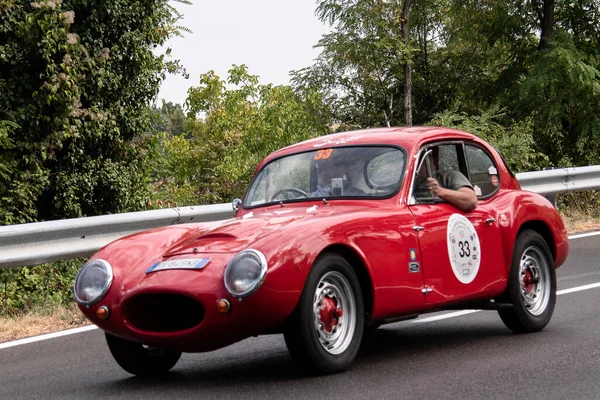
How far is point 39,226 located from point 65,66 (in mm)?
7824

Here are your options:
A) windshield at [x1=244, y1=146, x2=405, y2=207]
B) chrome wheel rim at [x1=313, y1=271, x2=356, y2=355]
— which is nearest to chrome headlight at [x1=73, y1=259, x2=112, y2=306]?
chrome wheel rim at [x1=313, y1=271, x2=356, y2=355]

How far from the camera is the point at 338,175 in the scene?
7.02 meters

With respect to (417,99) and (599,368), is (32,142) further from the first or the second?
(417,99)

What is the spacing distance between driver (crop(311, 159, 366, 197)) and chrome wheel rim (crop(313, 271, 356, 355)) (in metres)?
1.13

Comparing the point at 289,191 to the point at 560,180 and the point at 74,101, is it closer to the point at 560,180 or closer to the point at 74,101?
the point at 560,180

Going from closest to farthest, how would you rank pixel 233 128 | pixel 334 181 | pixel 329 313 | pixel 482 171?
1. pixel 329 313
2. pixel 334 181
3. pixel 482 171
4. pixel 233 128

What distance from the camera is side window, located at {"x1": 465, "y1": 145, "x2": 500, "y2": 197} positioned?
7.63 meters

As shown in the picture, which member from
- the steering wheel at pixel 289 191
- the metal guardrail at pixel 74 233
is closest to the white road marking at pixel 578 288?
the steering wheel at pixel 289 191

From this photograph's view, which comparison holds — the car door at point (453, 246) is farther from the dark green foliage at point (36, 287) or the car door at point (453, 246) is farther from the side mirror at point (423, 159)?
the dark green foliage at point (36, 287)

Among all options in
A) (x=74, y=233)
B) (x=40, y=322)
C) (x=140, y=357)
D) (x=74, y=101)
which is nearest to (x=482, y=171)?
(x=140, y=357)

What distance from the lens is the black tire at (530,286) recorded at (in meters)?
7.35

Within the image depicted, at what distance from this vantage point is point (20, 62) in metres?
16.2

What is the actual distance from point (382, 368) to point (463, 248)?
123 centimetres

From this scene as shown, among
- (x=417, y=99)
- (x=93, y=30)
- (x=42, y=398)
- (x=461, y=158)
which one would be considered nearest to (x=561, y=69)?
(x=417, y=99)
